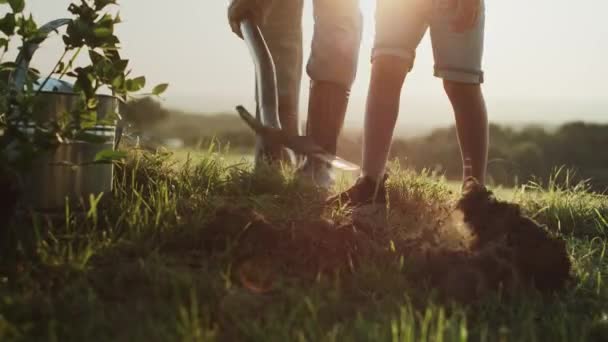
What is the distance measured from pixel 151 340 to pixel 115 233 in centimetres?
87

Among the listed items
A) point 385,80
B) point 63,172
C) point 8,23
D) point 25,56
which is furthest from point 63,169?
point 385,80

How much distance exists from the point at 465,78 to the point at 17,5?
6.31 feet

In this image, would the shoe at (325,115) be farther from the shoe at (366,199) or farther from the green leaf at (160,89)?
the green leaf at (160,89)

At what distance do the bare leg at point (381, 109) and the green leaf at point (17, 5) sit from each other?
1549 millimetres

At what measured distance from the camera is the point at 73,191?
2506 millimetres

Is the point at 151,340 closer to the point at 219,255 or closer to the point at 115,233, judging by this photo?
the point at 219,255

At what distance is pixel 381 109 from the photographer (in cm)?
304

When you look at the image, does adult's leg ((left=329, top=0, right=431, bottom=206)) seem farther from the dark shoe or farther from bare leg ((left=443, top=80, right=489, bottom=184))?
bare leg ((left=443, top=80, right=489, bottom=184))

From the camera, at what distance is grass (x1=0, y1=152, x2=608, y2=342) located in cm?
156

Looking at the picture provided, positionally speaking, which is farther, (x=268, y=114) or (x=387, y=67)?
(x=387, y=67)

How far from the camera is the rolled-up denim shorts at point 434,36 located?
9.80 ft

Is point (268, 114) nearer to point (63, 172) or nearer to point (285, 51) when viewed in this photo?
point (63, 172)

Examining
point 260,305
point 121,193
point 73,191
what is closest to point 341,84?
point 121,193

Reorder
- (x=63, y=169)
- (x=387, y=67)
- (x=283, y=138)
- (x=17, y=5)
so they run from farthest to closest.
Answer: (x=387, y=67) < (x=283, y=138) < (x=63, y=169) < (x=17, y=5)
